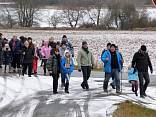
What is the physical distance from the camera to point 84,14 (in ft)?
226

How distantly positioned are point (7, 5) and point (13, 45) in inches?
2030

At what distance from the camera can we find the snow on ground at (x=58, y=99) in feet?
31.4

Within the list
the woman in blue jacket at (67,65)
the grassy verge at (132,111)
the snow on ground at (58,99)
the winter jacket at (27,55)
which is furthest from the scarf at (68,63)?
the winter jacket at (27,55)

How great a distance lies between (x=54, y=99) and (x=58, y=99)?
128 millimetres

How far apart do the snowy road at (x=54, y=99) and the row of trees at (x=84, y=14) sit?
151 ft

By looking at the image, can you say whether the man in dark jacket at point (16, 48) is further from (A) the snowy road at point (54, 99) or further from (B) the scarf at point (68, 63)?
(B) the scarf at point (68, 63)

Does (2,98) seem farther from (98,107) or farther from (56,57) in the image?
(98,107)

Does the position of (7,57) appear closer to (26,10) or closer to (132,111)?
(132,111)

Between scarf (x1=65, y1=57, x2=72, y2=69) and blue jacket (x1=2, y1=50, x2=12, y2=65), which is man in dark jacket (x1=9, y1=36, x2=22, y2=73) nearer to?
blue jacket (x1=2, y1=50, x2=12, y2=65)

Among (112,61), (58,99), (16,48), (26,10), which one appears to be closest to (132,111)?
(58,99)

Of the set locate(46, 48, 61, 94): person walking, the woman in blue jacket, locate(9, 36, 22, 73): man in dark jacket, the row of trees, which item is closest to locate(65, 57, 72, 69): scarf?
the woman in blue jacket

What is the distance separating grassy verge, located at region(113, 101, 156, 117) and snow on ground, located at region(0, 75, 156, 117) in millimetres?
230

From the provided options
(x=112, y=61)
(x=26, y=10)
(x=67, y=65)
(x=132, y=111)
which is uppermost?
(x=26, y=10)

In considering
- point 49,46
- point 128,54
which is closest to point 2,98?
point 49,46
